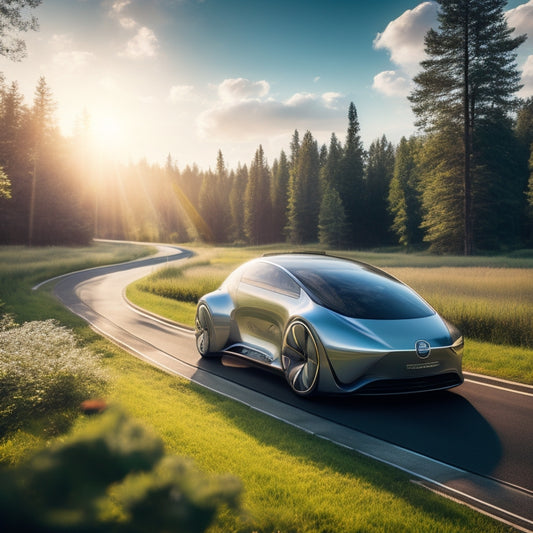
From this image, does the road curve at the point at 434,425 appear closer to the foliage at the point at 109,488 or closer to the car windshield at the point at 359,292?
the car windshield at the point at 359,292

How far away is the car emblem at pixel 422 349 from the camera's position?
18.7ft

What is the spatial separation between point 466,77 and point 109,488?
40.0 meters

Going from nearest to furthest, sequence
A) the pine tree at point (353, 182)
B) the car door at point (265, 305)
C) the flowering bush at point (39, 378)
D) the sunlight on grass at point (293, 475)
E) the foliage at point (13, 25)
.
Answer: the sunlight on grass at point (293, 475) < the flowering bush at point (39, 378) < the car door at point (265, 305) < the foliage at point (13, 25) < the pine tree at point (353, 182)

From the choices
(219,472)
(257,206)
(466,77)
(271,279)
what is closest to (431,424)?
(219,472)

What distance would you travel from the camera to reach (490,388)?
7035 mm

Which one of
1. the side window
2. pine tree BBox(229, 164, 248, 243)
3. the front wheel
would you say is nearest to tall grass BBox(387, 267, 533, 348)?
the side window

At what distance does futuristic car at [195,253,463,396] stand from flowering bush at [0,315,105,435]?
2508 millimetres

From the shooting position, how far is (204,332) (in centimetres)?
870

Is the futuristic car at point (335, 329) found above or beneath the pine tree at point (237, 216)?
beneath

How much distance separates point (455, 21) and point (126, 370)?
36880 millimetres

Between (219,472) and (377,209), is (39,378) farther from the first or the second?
(377,209)

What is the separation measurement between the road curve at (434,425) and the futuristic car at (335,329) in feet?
1.13

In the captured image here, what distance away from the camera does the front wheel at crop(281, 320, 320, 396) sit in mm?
6035

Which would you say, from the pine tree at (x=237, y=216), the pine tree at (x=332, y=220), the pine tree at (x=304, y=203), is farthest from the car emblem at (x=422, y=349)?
the pine tree at (x=237, y=216)
